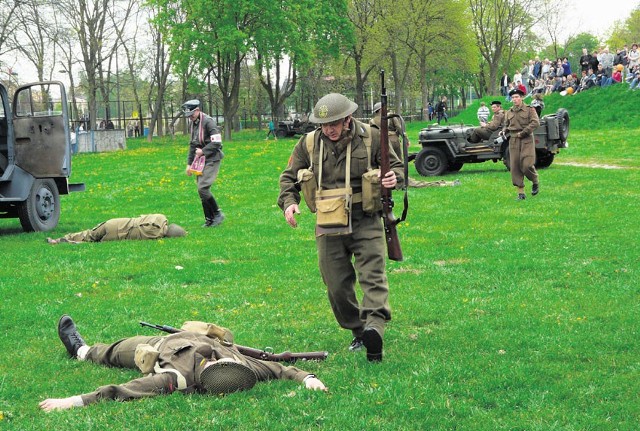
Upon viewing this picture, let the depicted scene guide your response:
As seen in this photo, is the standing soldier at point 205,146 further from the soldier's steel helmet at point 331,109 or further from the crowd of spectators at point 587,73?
the crowd of spectators at point 587,73

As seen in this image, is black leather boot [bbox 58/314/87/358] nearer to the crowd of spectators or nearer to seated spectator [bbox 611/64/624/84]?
the crowd of spectators

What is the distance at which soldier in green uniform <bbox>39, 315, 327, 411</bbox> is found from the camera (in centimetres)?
569

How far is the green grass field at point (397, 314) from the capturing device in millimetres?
5477

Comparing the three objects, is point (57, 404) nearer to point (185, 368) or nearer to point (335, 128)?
point (185, 368)

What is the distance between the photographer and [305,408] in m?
5.55

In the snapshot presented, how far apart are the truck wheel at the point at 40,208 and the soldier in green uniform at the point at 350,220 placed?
928cm

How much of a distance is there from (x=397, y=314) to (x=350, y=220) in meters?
1.85

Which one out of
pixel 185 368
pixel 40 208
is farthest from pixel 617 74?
pixel 185 368

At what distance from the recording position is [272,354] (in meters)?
6.51

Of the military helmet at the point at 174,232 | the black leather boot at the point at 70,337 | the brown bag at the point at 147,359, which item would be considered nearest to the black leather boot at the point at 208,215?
the military helmet at the point at 174,232

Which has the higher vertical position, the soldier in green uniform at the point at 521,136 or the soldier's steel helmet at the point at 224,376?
the soldier in green uniform at the point at 521,136

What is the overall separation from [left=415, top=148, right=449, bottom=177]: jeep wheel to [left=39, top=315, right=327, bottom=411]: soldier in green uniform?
58.8 ft

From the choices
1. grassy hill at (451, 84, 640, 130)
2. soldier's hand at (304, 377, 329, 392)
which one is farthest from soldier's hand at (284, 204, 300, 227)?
grassy hill at (451, 84, 640, 130)

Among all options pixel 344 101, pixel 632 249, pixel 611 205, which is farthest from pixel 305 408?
pixel 611 205
